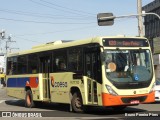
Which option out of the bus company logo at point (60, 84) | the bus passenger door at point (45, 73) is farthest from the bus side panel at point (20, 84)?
the bus company logo at point (60, 84)

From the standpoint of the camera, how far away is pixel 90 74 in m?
17.5

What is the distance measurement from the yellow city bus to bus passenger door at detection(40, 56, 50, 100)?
26 centimetres

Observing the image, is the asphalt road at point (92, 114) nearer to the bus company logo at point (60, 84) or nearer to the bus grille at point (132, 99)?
the bus grille at point (132, 99)

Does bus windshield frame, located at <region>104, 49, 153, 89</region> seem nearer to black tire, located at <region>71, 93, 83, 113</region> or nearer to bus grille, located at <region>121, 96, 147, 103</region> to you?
bus grille, located at <region>121, 96, 147, 103</region>

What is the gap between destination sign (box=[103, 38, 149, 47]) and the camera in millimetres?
17188

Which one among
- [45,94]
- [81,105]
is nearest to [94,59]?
[81,105]

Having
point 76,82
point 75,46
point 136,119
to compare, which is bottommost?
point 136,119

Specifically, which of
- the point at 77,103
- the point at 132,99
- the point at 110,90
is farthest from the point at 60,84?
the point at 132,99

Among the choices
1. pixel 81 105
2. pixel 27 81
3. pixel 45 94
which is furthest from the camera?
pixel 27 81

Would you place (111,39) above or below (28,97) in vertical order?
above

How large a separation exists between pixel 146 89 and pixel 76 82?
306 cm

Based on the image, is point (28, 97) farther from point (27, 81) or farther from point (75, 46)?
point (75, 46)

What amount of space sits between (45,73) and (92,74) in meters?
4.67

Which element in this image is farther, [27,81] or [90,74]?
[27,81]
